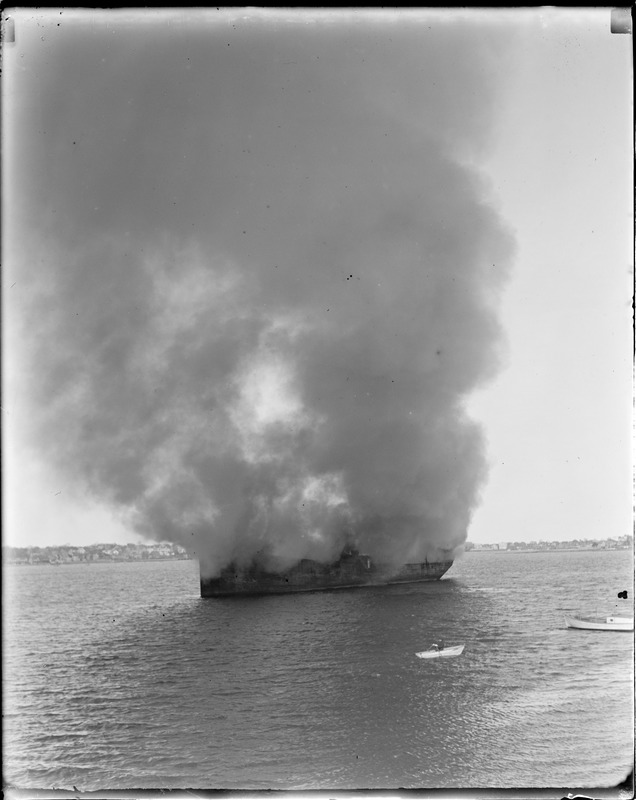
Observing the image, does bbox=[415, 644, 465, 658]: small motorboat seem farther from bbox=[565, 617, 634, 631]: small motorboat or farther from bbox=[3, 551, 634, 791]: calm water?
bbox=[565, 617, 634, 631]: small motorboat

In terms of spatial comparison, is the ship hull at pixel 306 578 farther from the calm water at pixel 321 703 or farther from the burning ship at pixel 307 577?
the calm water at pixel 321 703

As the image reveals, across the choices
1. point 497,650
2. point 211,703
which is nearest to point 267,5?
point 211,703

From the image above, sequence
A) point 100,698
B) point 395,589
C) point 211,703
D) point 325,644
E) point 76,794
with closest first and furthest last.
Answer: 1. point 76,794
2. point 211,703
3. point 100,698
4. point 325,644
5. point 395,589

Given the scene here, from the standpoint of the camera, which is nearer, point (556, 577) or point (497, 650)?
point (497, 650)

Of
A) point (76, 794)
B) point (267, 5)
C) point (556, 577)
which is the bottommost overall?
point (556, 577)

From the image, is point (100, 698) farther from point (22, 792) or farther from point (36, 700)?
point (22, 792)

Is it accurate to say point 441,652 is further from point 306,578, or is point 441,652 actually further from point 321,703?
point 306,578

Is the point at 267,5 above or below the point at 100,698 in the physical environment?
above
